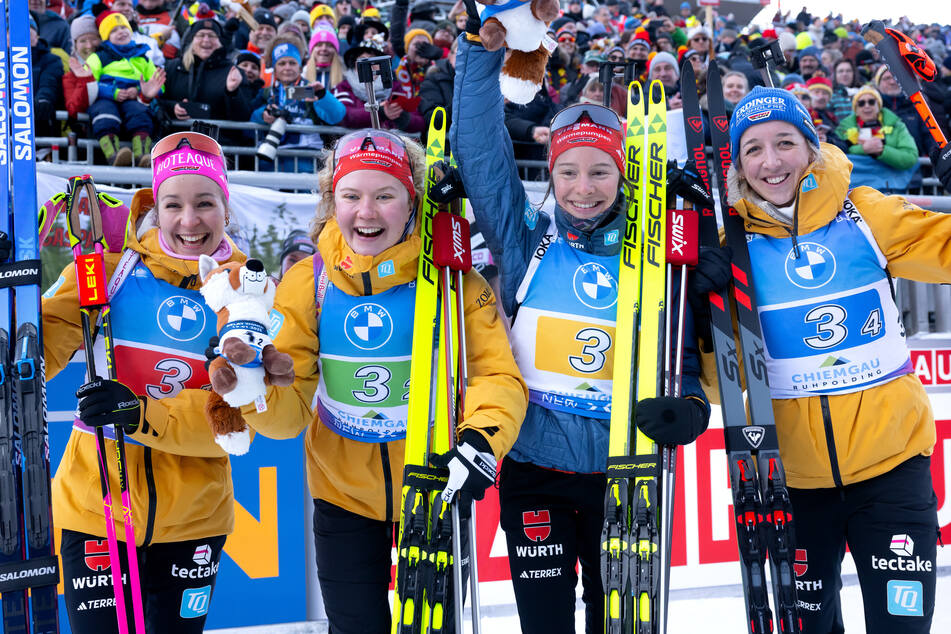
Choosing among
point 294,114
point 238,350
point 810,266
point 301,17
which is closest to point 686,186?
point 810,266

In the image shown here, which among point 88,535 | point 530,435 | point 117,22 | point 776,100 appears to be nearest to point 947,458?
point 776,100

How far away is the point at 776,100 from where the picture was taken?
9.26ft

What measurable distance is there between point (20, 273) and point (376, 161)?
1.20 metres

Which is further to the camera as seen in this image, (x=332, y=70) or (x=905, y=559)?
(x=332, y=70)

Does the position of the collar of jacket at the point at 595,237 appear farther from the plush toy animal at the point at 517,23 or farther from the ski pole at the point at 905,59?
the ski pole at the point at 905,59

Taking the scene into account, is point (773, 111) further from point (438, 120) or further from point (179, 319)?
point (179, 319)

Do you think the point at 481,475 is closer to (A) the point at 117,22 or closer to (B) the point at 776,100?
(B) the point at 776,100

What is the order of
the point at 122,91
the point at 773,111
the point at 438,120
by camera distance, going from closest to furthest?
the point at 773,111, the point at 438,120, the point at 122,91

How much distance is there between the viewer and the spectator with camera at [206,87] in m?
6.15

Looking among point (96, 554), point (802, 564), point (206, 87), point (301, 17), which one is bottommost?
point (802, 564)

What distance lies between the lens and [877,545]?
2.59 metres

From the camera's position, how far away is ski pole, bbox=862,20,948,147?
119 inches

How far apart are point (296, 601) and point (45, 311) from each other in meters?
2.16

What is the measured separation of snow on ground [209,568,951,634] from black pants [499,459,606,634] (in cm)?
173
